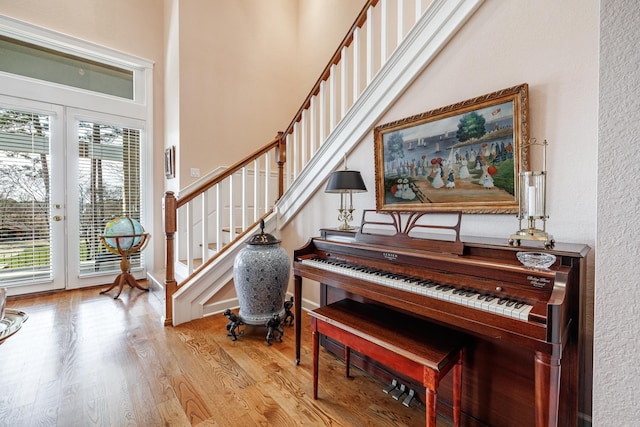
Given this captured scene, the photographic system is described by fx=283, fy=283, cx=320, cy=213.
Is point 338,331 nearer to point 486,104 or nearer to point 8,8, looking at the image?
point 486,104

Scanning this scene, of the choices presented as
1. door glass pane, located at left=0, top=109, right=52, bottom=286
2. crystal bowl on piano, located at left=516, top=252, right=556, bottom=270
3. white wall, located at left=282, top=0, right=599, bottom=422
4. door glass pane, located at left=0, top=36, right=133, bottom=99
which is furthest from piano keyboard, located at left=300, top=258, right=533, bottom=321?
door glass pane, located at left=0, top=36, right=133, bottom=99

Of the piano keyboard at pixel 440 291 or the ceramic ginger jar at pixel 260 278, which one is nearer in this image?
the piano keyboard at pixel 440 291

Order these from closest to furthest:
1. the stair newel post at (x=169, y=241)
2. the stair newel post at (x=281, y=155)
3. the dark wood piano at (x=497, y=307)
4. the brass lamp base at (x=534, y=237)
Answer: the dark wood piano at (x=497, y=307) < the brass lamp base at (x=534, y=237) < the stair newel post at (x=169, y=241) < the stair newel post at (x=281, y=155)

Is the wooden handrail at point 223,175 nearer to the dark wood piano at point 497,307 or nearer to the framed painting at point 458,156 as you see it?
the framed painting at point 458,156

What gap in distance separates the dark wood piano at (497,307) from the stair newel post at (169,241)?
1680 mm

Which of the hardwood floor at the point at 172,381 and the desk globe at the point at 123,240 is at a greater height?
the desk globe at the point at 123,240

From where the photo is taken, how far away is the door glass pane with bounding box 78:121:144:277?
3746 millimetres

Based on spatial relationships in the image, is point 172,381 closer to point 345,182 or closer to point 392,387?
point 392,387

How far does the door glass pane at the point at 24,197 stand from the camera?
328 centimetres

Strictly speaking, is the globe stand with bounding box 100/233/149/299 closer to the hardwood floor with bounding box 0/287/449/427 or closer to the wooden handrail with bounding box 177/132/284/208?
the hardwood floor with bounding box 0/287/449/427

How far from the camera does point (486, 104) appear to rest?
5.37 ft

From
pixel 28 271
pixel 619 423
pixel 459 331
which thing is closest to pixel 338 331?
pixel 459 331

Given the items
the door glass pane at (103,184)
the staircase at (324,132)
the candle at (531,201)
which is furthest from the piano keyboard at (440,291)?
the door glass pane at (103,184)

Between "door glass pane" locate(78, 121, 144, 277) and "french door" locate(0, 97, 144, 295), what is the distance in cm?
1
